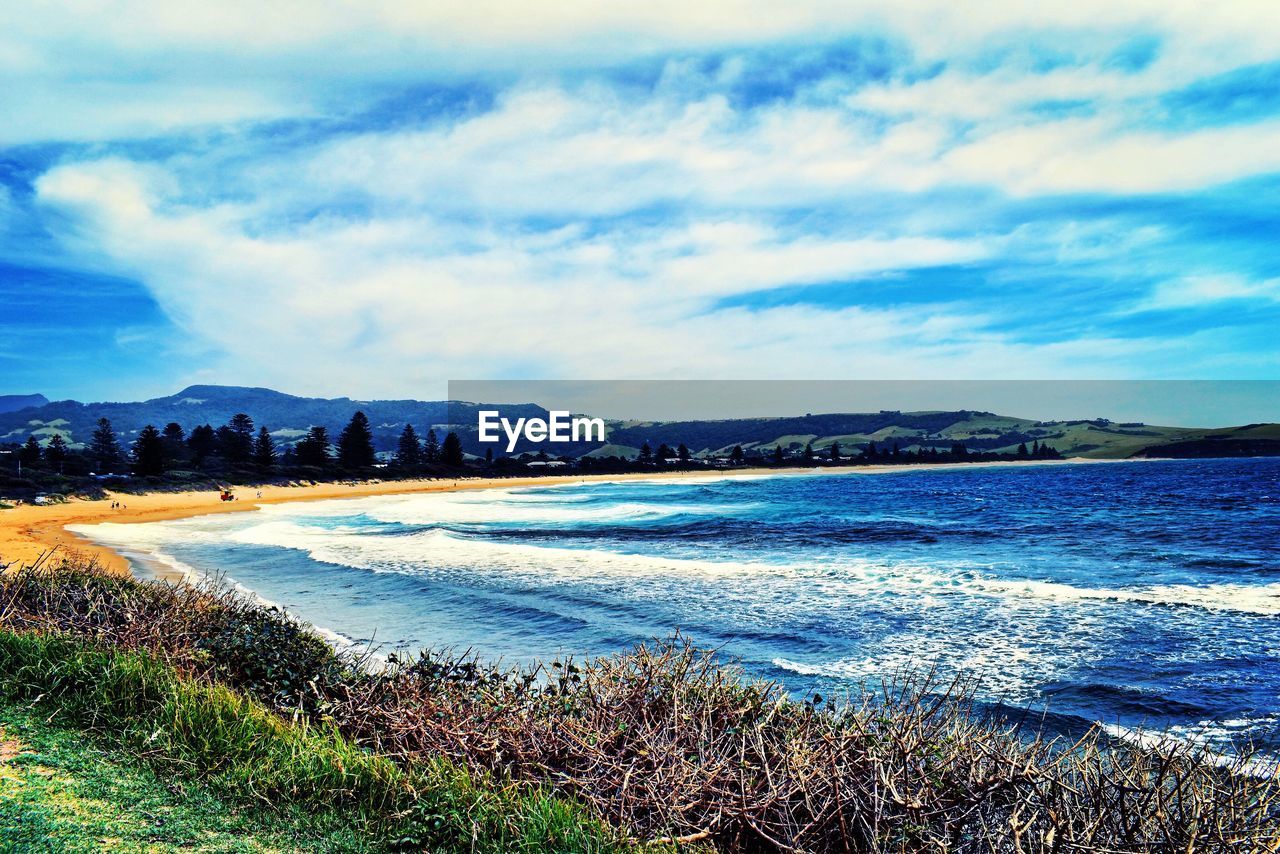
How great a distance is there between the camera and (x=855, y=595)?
17.5m

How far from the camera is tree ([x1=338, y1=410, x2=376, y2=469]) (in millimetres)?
95688

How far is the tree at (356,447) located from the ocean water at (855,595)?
60.3 metres

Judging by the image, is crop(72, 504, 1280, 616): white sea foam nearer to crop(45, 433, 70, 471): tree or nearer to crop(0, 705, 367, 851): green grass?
crop(0, 705, 367, 851): green grass

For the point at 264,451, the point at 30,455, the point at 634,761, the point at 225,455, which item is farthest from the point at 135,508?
the point at 634,761

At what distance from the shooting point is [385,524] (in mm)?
37969

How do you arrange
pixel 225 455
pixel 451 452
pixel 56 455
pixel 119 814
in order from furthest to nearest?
1. pixel 451 452
2. pixel 225 455
3. pixel 56 455
4. pixel 119 814

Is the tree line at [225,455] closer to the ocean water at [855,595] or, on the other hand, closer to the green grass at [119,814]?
the ocean water at [855,595]

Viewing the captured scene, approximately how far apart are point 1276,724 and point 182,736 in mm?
11755

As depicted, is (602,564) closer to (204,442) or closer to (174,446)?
(174,446)

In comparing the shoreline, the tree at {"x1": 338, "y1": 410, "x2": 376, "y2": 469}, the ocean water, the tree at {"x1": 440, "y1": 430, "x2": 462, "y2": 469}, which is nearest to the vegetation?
the ocean water

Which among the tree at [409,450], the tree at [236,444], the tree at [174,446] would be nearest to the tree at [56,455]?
the tree at [174,446]

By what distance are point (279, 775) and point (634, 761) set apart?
7.99ft

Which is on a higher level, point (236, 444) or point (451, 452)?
point (236, 444)

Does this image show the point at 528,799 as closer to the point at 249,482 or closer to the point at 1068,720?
the point at 1068,720
